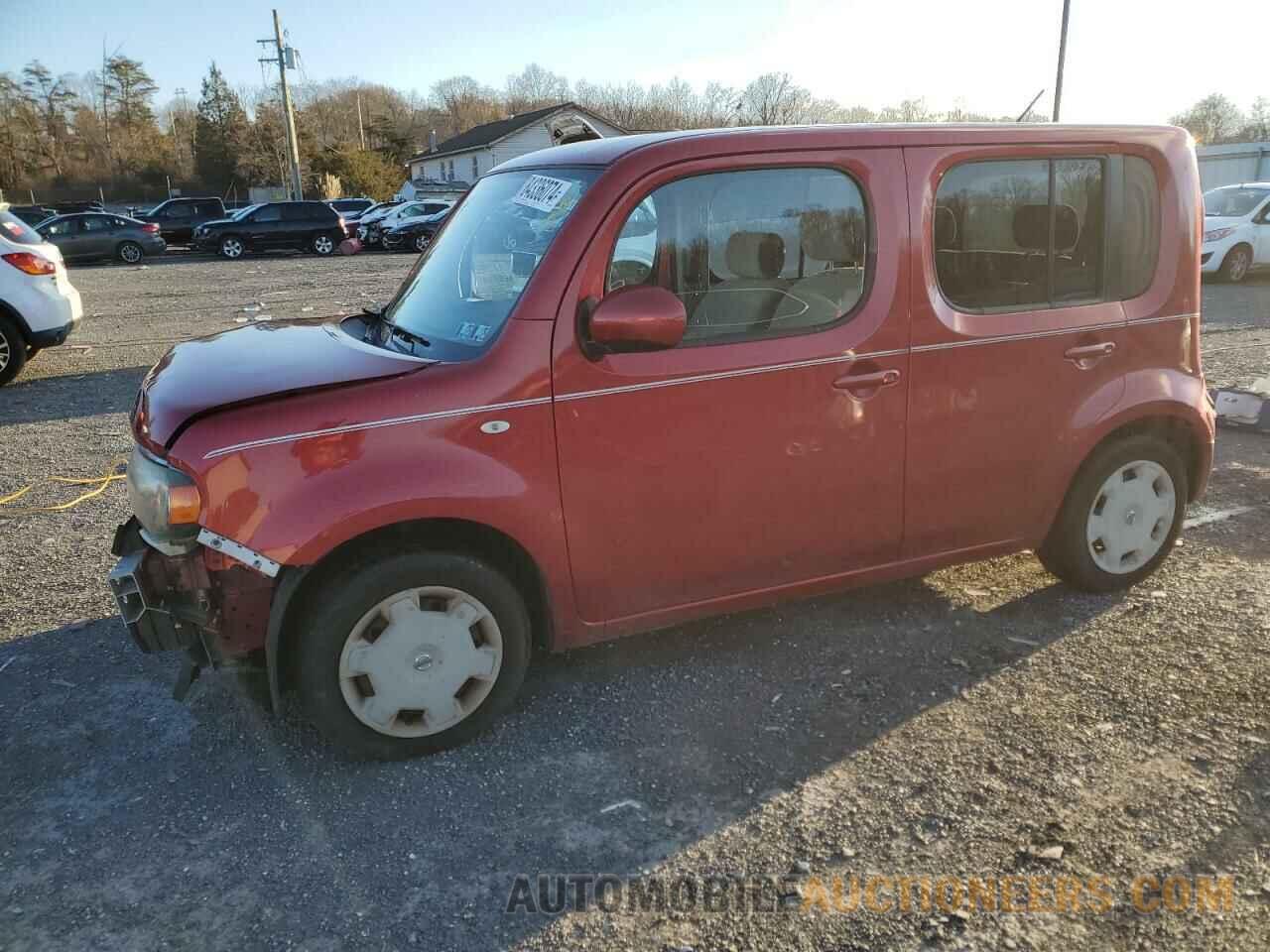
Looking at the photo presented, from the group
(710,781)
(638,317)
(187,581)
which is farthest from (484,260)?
(710,781)

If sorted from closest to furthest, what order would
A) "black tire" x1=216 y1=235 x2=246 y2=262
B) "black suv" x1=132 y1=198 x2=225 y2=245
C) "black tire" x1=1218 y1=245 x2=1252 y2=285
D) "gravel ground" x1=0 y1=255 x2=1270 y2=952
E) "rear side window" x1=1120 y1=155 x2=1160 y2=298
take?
1. "gravel ground" x1=0 y1=255 x2=1270 y2=952
2. "rear side window" x1=1120 y1=155 x2=1160 y2=298
3. "black tire" x1=1218 y1=245 x2=1252 y2=285
4. "black tire" x1=216 y1=235 x2=246 y2=262
5. "black suv" x1=132 y1=198 x2=225 y2=245

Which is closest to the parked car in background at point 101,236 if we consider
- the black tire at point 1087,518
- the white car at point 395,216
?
the white car at point 395,216

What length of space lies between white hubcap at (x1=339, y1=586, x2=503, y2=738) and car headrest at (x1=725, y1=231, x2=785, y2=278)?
4.87ft

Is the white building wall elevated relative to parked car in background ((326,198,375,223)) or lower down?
elevated

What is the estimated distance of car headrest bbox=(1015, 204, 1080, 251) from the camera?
3.82 meters

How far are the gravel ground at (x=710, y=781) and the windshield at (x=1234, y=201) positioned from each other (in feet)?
52.0

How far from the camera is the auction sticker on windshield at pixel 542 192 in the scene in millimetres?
3393

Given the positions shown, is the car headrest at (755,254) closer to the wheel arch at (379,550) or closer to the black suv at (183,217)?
the wheel arch at (379,550)

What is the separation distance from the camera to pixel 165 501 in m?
2.90

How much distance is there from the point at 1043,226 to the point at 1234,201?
17.1 meters

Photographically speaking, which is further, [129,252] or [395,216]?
[395,216]

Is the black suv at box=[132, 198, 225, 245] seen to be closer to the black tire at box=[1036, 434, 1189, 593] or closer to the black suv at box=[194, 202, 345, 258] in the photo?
the black suv at box=[194, 202, 345, 258]

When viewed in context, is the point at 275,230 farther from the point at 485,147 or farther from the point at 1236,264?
the point at 485,147

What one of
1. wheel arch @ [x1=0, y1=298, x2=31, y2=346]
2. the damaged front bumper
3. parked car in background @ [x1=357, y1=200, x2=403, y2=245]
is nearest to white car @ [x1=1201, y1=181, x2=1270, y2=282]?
wheel arch @ [x1=0, y1=298, x2=31, y2=346]
